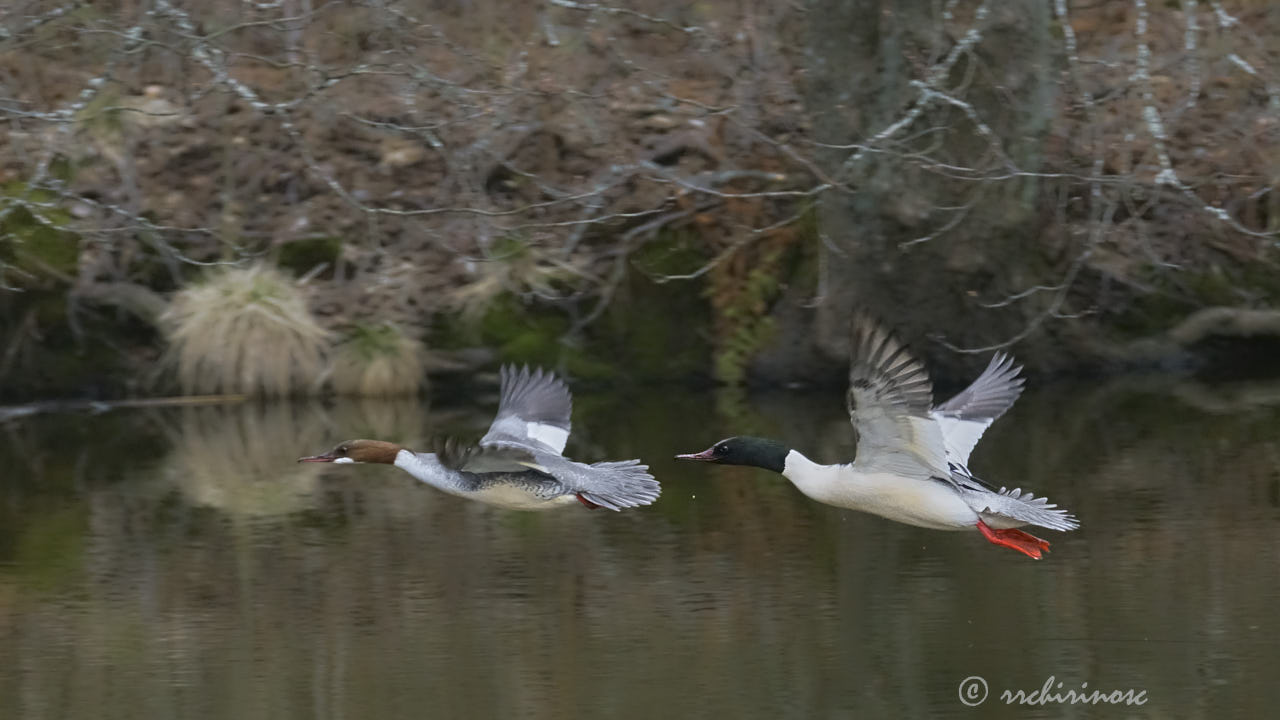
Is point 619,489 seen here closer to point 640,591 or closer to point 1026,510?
point 640,591

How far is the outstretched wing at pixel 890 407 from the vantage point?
575 cm

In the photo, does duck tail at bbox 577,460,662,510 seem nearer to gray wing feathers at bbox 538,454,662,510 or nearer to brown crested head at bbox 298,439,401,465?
gray wing feathers at bbox 538,454,662,510

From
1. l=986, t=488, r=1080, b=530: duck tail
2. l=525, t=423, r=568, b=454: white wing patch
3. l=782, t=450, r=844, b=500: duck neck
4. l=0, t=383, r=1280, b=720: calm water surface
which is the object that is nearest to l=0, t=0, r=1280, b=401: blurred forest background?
l=0, t=383, r=1280, b=720: calm water surface

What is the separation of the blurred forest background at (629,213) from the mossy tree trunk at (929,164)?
0.08ft

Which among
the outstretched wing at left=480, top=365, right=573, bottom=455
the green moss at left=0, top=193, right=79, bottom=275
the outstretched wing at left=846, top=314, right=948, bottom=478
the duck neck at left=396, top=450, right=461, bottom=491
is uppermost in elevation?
the outstretched wing at left=846, top=314, right=948, bottom=478

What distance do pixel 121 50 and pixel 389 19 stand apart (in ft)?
6.05

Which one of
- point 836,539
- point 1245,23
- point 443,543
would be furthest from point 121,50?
point 1245,23

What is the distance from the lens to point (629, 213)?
43.1ft

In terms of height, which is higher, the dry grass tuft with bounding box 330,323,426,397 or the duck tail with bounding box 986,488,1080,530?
the duck tail with bounding box 986,488,1080,530

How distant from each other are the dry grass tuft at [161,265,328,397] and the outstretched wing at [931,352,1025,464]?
7156mm

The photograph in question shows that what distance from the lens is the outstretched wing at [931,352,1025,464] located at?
678 centimetres

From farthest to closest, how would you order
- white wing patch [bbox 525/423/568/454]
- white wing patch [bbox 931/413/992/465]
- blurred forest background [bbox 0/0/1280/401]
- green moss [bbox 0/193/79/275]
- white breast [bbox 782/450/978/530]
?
green moss [bbox 0/193/79/275]
blurred forest background [bbox 0/0/1280/401]
white wing patch [bbox 525/423/568/454]
white wing patch [bbox 931/413/992/465]
white breast [bbox 782/450/978/530]

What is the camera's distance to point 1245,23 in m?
14.2

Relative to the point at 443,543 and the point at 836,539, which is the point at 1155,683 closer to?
the point at 836,539
